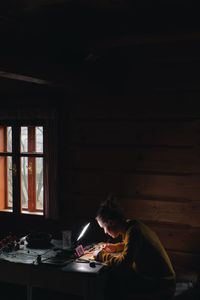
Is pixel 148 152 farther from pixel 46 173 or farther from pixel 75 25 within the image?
pixel 75 25

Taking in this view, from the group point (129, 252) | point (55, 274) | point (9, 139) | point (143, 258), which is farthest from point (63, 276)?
point (9, 139)

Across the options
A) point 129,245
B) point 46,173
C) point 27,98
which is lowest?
point 129,245

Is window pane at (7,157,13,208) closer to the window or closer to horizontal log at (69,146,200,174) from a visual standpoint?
the window

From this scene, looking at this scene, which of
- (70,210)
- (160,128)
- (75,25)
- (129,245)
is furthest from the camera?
(70,210)

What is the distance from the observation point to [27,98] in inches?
295

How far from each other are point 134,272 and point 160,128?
2036mm

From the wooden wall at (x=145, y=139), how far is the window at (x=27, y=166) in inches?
13.8

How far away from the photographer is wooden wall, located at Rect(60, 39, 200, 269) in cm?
650

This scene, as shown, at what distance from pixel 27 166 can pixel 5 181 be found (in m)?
0.63

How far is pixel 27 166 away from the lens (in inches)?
307

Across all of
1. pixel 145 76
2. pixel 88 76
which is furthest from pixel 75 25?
pixel 145 76

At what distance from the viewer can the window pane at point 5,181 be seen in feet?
26.5

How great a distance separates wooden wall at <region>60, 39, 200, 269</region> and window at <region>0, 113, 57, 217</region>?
349mm

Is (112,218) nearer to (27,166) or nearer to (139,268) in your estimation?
(139,268)
